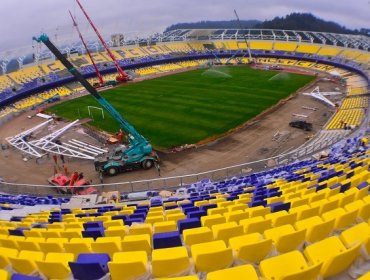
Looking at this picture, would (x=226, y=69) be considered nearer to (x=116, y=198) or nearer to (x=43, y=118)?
(x=43, y=118)

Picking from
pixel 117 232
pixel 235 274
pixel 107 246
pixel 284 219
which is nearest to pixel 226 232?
pixel 284 219

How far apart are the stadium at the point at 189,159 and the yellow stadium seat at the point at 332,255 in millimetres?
25

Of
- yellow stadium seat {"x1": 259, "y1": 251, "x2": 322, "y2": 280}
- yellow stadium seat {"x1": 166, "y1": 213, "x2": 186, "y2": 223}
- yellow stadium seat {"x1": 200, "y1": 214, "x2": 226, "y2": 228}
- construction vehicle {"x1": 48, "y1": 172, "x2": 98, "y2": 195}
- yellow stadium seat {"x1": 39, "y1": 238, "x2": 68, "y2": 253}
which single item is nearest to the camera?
yellow stadium seat {"x1": 259, "y1": 251, "x2": 322, "y2": 280}

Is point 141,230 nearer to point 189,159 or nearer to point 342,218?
point 342,218

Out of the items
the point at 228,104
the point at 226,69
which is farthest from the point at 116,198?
the point at 226,69

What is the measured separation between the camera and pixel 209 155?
32.5 m

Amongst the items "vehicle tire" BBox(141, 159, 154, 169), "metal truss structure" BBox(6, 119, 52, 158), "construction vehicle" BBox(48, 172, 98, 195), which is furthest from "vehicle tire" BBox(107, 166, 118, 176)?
"metal truss structure" BBox(6, 119, 52, 158)

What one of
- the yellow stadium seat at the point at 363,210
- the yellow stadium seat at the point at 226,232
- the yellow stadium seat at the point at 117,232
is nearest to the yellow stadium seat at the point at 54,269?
the yellow stadium seat at the point at 117,232

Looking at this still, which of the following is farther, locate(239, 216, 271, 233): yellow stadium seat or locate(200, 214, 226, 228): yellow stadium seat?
locate(200, 214, 226, 228): yellow stadium seat

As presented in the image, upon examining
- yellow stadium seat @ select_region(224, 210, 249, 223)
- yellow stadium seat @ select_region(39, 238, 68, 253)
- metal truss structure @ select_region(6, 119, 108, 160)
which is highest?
metal truss structure @ select_region(6, 119, 108, 160)

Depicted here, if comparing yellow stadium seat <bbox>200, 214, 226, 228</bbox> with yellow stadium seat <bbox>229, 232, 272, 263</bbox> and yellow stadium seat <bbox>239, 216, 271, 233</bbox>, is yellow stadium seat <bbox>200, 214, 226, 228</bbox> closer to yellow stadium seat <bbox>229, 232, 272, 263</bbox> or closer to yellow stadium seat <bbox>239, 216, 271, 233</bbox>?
yellow stadium seat <bbox>239, 216, 271, 233</bbox>

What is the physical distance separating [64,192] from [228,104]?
27106 millimetres

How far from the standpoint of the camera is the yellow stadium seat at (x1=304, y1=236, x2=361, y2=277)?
18.4 ft

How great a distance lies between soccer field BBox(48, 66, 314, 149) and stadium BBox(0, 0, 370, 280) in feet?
1.07
